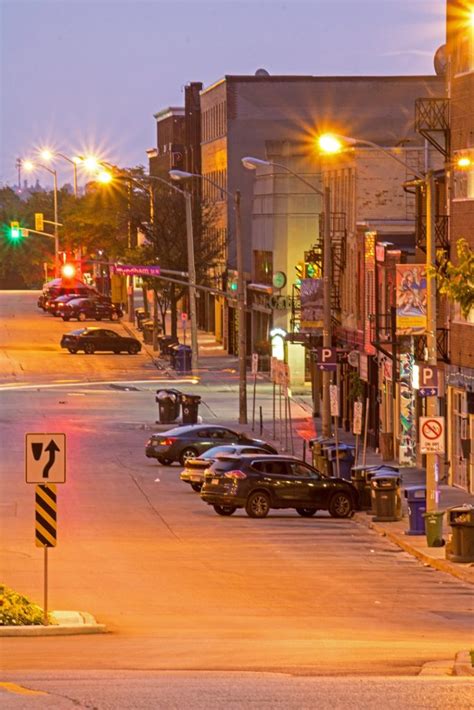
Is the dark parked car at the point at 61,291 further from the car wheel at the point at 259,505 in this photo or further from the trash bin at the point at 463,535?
the trash bin at the point at 463,535

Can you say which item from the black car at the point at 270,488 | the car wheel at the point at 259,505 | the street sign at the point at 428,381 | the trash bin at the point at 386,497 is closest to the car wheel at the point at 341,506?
the black car at the point at 270,488

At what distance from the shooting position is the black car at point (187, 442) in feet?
151

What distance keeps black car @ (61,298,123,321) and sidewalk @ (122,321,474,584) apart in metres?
4.46

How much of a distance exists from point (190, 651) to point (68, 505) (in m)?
18.5

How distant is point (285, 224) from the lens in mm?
76625

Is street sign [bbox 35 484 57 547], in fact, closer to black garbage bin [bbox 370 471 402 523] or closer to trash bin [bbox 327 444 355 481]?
black garbage bin [bbox 370 471 402 523]

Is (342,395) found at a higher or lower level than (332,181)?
lower

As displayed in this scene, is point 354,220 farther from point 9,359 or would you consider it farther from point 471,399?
point 9,359

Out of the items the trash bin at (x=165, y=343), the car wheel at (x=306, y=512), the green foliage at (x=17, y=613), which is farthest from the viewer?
the trash bin at (x=165, y=343)

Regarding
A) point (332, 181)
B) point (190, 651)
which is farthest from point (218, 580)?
point (332, 181)

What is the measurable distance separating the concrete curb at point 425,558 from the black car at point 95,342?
54.4m

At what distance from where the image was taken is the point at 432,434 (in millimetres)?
31734

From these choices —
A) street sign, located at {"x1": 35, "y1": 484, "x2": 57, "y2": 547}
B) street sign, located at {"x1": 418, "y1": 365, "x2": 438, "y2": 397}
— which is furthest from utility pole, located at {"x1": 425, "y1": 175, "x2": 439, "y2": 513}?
street sign, located at {"x1": 35, "y1": 484, "x2": 57, "y2": 547}

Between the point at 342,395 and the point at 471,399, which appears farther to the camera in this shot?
the point at 342,395
